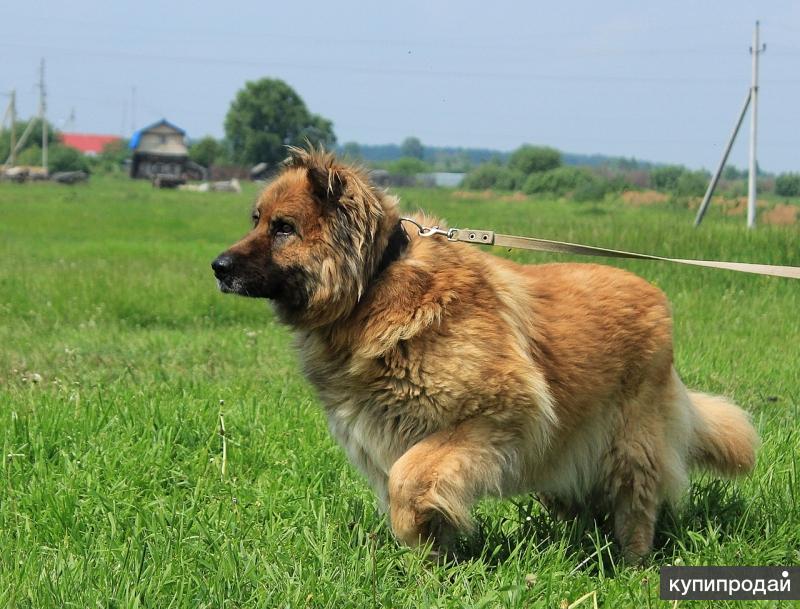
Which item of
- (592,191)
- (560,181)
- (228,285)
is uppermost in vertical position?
(560,181)

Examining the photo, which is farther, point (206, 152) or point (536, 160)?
point (206, 152)

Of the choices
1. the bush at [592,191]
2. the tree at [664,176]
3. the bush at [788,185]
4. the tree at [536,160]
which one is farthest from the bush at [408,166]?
the bush at [788,185]

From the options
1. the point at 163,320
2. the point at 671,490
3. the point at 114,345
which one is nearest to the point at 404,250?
the point at 671,490

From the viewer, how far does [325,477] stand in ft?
15.8

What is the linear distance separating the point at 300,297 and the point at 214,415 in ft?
5.88

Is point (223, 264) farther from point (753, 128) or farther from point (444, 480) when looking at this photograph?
point (753, 128)

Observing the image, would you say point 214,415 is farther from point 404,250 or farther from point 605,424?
point 605,424

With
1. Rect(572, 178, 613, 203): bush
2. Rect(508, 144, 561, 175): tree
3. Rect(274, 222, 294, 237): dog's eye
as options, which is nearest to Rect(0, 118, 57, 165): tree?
Rect(508, 144, 561, 175): tree

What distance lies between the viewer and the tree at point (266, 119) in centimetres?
9669

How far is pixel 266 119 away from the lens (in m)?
99.2

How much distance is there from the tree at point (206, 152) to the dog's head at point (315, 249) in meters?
98.8

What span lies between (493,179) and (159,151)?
179 feet
